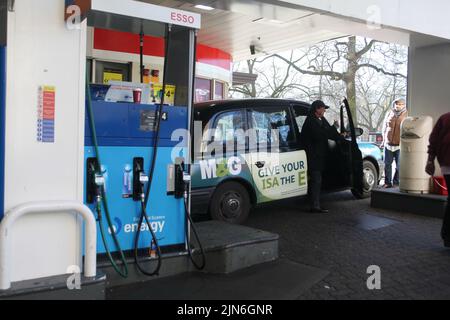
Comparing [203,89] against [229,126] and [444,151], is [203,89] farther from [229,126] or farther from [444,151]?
[444,151]

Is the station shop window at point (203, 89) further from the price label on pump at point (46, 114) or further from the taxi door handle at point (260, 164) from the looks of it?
the price label on pump at point (46, 114)

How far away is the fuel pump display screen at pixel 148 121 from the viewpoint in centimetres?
415

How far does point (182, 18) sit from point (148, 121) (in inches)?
37.9

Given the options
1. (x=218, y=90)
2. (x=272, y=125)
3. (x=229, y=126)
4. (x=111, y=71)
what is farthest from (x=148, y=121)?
(x=218, y=90)

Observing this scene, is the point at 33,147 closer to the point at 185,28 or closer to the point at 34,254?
the point at 34,254

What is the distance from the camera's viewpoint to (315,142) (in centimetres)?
730

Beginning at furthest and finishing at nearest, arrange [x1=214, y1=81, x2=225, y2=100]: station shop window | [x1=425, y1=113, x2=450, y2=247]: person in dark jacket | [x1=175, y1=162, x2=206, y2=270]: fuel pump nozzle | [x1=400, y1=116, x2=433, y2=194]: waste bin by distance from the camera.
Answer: [x1=214, y1=81, x2=225, y2=100]: station shop window, [x1=400, y1=116, x2=433, y2=194]: waste bin, [x1=425, y1=113, x2=450, y2=247]: person in dark jacket, [x1=175, y1=162, x2=206, y2=270]: fuel pump nozzle

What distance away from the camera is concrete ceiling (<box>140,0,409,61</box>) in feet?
20.4

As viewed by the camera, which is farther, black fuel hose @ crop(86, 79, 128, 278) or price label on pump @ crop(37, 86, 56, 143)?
black fuel hose @ crop(86, 79, 128, 278)

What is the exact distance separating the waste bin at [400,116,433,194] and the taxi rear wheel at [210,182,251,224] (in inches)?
108

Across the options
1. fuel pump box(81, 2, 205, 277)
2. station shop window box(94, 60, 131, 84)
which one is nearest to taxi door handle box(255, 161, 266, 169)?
fuel pump box(81, 2, 205, 277)

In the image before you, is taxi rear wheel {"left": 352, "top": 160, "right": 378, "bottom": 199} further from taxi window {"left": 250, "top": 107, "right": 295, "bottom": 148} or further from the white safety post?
the white safety post

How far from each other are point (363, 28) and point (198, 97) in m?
5.72

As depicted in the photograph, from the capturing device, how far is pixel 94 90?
4.08m
